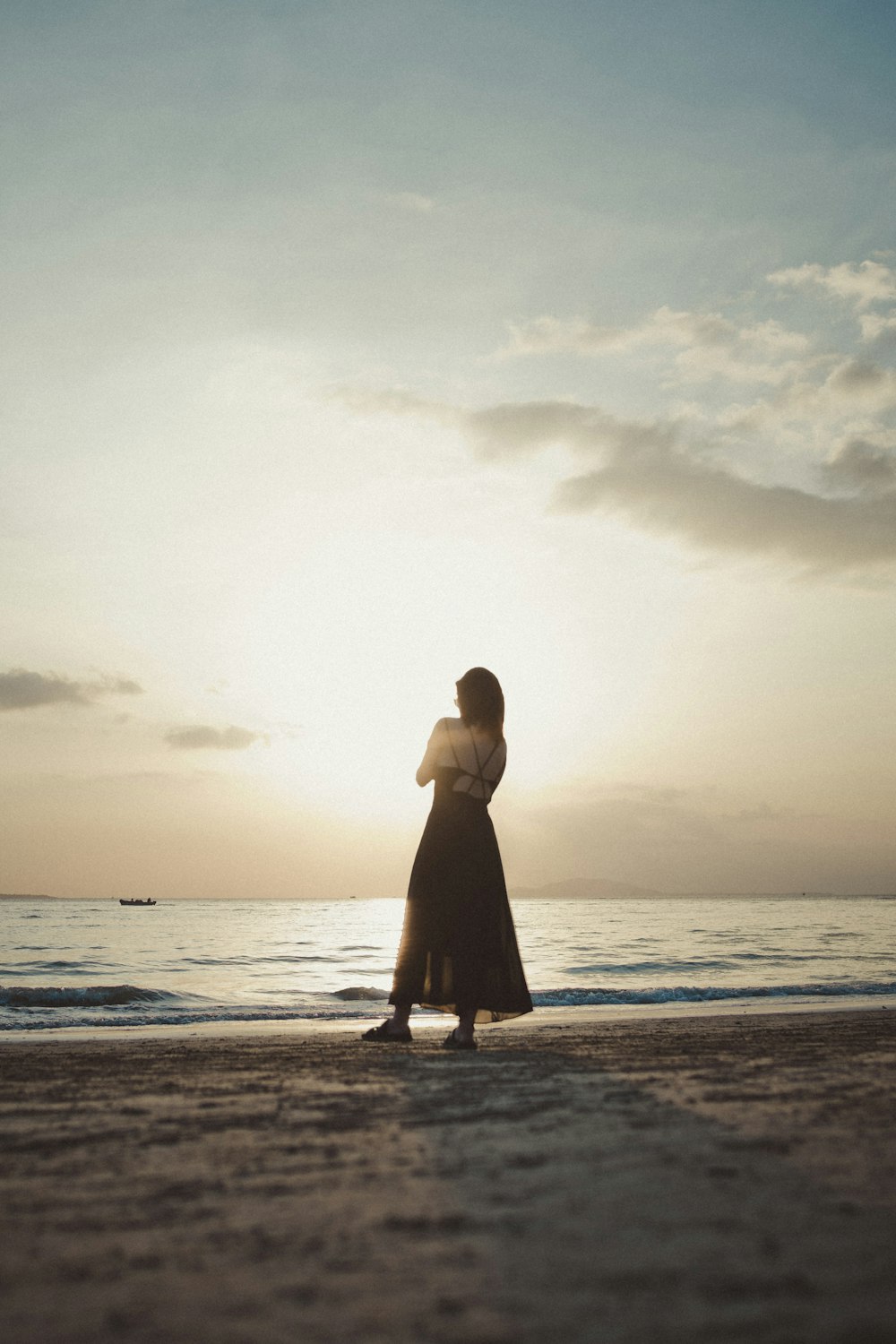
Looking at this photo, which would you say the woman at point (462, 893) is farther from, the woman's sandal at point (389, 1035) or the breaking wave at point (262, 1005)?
the breaking wave at point (262, 1005)

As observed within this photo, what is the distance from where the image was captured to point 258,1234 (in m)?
2.04

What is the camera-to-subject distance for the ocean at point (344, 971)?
14.2m

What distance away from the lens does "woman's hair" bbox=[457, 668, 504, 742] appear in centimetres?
642

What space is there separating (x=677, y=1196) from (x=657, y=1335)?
798 mm

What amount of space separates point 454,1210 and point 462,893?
413 centimetres

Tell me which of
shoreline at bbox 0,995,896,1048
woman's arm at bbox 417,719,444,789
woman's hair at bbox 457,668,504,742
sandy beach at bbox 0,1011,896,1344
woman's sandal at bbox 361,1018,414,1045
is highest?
woman's hair at bbox 457,668,504,742

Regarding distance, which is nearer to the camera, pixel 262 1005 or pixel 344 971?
pixel 262 1005

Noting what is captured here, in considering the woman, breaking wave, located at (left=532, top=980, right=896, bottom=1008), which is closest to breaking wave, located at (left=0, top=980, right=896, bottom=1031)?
breaking wave, located at (left=532, top=980, right=896, bottom=1008)

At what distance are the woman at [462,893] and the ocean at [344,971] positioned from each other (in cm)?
626

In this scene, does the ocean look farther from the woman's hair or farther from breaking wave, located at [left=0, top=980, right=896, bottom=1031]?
the woman's hair

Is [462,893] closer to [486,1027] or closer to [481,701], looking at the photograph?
[481,701]

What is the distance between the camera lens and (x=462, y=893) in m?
6.28

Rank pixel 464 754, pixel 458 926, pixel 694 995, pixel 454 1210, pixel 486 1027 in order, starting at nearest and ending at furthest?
1. pixel 454 1210
2. pixel 458 926
3. pixel 464 754
4. pixel 486 1027
5. pixel 694 995

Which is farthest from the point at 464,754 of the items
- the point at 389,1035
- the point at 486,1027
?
the point at 486,1027
